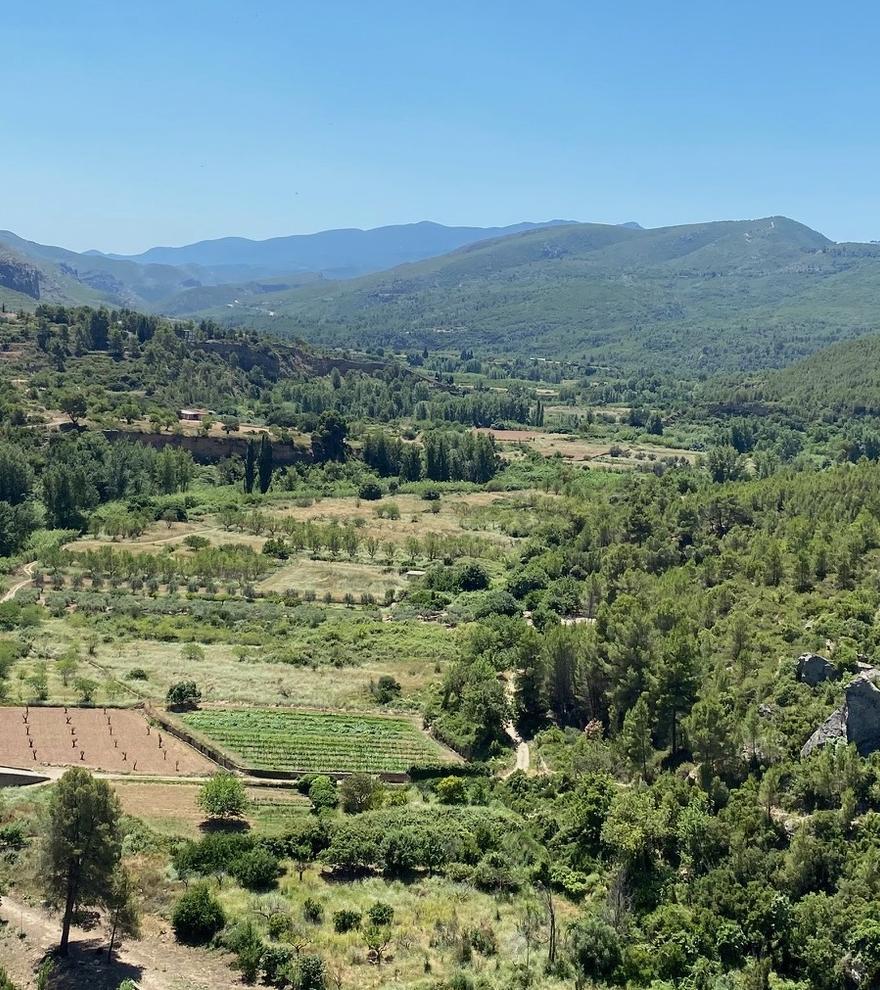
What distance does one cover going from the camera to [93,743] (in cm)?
4459

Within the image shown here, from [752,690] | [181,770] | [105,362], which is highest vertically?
[105,362]

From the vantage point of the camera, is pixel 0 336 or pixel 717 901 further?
pixel 0 336

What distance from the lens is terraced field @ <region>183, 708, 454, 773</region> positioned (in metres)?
44.2

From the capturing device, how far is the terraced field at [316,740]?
4425 centimetres

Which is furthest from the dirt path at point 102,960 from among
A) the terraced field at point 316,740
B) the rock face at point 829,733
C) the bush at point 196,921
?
the rock face at point 829,733

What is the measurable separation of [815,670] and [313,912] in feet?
79.7

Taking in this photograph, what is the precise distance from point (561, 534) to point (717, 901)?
177ft

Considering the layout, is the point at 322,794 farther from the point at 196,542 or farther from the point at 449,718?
the point at 196,542

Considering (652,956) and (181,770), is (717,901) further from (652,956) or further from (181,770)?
(181,770)

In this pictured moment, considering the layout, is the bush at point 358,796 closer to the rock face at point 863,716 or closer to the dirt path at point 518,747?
the dirt path at point 518,747

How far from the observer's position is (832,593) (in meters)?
51.5

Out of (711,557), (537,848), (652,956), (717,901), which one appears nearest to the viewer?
(652,956)

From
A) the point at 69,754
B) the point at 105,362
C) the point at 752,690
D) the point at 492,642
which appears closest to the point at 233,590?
the point at 492,642

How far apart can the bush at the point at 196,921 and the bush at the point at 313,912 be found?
2.64 m
